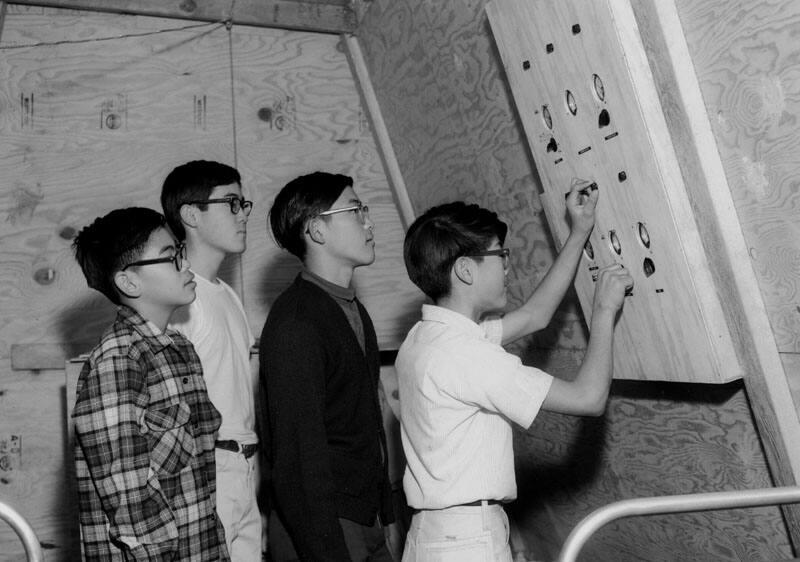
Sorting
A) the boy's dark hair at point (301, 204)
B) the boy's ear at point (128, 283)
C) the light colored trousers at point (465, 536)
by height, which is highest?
the boy's dark hair at point (301, 204)

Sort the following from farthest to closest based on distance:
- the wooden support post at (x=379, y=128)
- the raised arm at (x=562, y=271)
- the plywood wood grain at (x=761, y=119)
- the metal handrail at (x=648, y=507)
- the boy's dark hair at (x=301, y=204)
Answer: the wooden support post at (x=379, y=128)
the boy's dark hair at (x=301, y=204)
the raised arm at (x=562, y=271)
the plywood wood grain at (x=761, y=119)
the metal handrail at (x=648, y=507)

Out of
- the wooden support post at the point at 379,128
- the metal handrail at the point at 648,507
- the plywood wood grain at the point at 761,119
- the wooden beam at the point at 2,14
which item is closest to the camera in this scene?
the metal handrail at the point at 648,507

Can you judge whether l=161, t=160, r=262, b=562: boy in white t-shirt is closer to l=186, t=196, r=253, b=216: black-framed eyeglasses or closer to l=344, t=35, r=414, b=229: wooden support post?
l=186, t=196, r=253, b=216: black-framed eyeglasses

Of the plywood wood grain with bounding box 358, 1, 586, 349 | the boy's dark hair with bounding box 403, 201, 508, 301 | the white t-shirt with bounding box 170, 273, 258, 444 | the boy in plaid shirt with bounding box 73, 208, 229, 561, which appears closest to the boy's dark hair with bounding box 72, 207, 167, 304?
the boy in plaid shirt with bounding box 73, 208, 229, 561

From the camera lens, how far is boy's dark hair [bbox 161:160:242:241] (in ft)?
8.62

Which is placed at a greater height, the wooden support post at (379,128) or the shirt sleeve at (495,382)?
the wooden support post at (379,128)

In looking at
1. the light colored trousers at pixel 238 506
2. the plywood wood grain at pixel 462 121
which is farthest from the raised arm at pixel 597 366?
the light colored trousers at pixel 238 506

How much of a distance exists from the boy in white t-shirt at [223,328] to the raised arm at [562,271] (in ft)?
2.77

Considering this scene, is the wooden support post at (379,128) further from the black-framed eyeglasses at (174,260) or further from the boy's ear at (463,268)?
the boy's ear at (463,268)

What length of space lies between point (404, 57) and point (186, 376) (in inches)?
58.9

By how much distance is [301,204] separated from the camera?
7.77 ft

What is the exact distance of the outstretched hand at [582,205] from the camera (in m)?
2.23

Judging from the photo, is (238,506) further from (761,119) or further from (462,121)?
(761,119)

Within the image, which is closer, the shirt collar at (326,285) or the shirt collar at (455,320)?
the shirt collar at (455,320)
